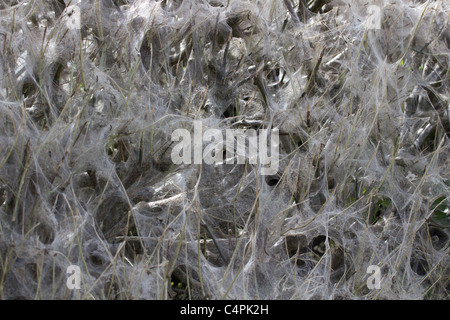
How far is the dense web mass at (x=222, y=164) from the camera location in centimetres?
170

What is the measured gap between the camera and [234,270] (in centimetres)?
180

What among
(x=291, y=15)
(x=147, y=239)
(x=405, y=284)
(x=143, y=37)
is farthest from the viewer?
(x=291, y=15)

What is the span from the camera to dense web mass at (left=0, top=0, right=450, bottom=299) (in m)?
1.70

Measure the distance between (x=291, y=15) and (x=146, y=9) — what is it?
0.70 meters

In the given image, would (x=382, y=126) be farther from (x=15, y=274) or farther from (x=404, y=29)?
(x=15, y=274)

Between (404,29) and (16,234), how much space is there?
202 cm

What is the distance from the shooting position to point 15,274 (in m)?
1.55

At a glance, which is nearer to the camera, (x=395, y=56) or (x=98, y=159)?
(x=98, y=159)

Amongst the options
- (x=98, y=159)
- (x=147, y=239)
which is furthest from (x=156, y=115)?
(x=147, y=239)

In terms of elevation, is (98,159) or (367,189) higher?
(98,159)

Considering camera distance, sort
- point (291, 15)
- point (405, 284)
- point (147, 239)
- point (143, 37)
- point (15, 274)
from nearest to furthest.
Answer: point (15, 274), point (147, 239), point (405, 284), point (143, 37), point (291, 15)

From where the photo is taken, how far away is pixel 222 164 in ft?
6.77

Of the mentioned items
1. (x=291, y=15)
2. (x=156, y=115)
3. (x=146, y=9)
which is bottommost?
(x=156, y=115)

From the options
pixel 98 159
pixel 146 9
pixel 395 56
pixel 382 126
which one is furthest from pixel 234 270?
pixel 395 56
